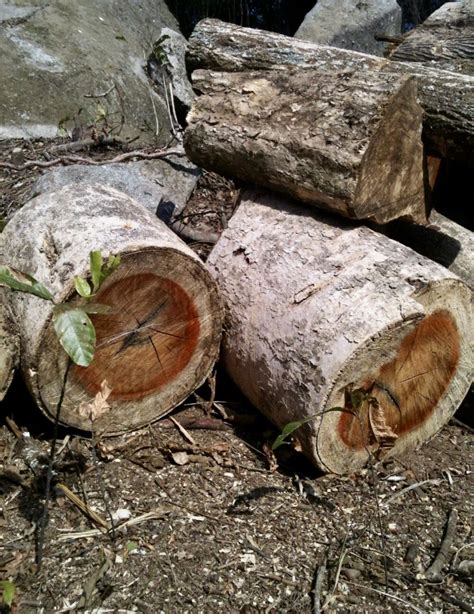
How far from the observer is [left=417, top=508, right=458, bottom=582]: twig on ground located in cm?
225

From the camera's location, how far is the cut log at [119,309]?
245 cm

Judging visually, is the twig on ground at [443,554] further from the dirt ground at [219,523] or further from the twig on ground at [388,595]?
the twig on ground at [388,595]

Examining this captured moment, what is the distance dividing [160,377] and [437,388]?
3.22 ft

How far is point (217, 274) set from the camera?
9.58 ft

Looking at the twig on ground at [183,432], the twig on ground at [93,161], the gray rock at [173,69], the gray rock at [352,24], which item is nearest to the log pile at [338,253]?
the twig on ground at [183,432]

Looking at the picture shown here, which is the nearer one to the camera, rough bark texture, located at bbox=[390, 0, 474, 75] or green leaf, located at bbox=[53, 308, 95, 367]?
green leaf, located at bbox=[53, 308, 95, 367]

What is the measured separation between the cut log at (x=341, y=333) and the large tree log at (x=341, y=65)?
1.79ft

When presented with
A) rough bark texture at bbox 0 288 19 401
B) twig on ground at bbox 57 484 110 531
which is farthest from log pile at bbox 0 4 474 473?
twig on ground at bbox 57 484 110 531

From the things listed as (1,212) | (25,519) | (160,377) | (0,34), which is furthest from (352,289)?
(0,34)

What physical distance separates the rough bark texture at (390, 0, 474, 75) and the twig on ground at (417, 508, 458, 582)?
2.31 m

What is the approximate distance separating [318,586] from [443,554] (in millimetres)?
439

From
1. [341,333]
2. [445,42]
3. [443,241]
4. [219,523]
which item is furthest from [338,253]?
[445,42]

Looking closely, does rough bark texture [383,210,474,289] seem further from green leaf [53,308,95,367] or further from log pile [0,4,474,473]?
green leaf [53,308,95,367]

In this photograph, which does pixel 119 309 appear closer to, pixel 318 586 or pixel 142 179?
pixel 318 586
